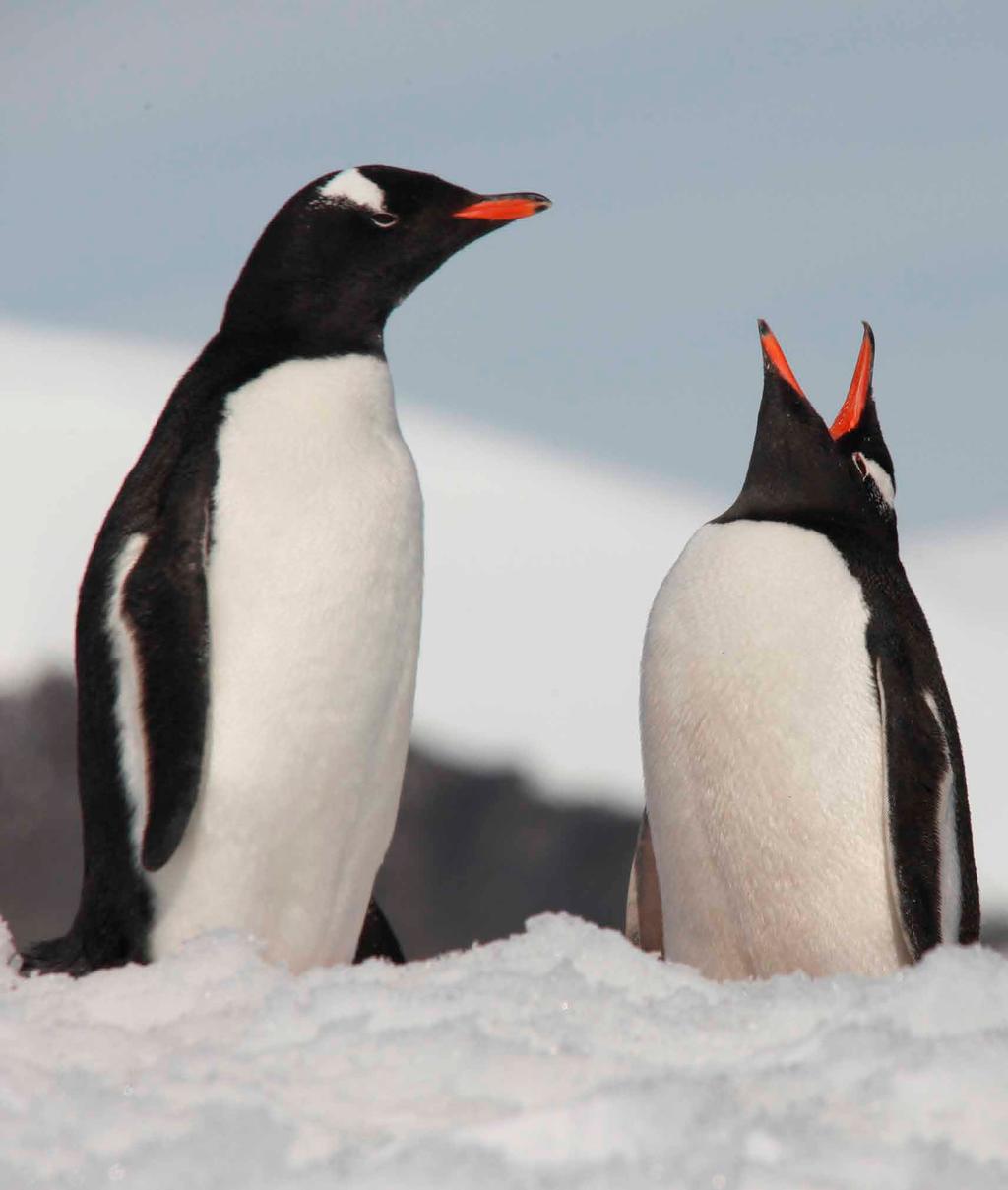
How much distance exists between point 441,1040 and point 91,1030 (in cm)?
39

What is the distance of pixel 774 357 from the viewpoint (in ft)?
10.3

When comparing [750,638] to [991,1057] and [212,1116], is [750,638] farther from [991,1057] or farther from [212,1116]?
[212,1116]

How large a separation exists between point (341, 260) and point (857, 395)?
1.30m

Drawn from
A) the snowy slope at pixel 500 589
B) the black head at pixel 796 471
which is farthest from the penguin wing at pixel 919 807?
the snowy slope at pixel 500 589

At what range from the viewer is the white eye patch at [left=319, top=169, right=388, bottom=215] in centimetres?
267

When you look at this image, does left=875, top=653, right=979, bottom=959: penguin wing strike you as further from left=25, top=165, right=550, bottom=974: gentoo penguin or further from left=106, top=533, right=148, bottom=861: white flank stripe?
left=106, top=533, right=148, bottom=861: white flank stripe

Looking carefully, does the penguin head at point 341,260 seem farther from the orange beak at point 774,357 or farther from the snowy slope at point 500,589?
the snowy slope at point 500,589

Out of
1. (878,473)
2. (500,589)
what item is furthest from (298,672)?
(500,589)

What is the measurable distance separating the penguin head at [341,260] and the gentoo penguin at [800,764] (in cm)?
79

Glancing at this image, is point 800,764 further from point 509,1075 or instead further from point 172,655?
point 509,1075

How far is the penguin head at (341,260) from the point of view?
260cm

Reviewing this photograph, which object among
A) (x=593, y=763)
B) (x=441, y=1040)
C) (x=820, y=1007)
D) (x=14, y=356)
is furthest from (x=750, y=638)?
(x=14, y=356)

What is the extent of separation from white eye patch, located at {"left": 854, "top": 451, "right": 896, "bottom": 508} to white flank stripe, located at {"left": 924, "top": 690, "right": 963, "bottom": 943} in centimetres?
57

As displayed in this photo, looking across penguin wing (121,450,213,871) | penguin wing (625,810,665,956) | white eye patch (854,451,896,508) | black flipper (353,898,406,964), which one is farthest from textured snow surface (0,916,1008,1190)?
white eye patch (854,451,896,508)
